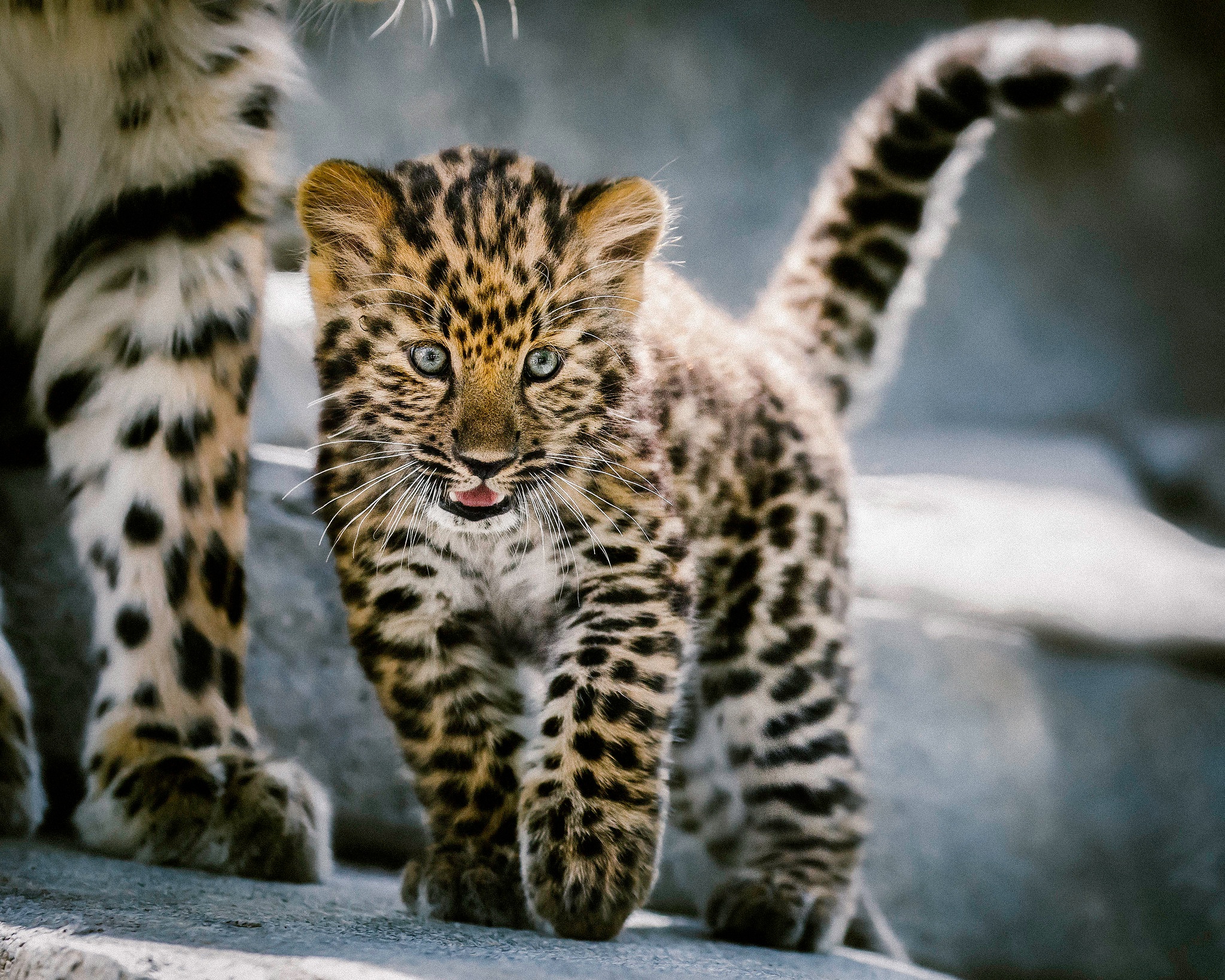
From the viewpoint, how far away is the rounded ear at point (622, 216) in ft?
7.66

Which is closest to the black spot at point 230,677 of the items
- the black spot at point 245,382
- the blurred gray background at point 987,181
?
the black spot at point 245,382

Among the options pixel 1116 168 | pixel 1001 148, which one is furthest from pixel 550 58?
pixel 1116 168

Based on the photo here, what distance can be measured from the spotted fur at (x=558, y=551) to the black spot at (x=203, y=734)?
0.55 m

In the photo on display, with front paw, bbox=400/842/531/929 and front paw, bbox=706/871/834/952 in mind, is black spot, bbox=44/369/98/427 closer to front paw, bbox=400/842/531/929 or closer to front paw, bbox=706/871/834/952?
front paw, bbox=400/842/531/929

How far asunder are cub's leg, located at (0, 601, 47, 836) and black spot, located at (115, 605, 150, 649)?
0.26 meters

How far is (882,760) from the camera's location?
4.57m

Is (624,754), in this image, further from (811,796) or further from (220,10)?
(220,10)

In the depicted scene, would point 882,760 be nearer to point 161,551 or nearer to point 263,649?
point 263,649

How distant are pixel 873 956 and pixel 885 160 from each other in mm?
1953

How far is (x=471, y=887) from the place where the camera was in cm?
227

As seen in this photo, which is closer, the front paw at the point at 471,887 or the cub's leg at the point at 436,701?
the front paw at the point at 471,887

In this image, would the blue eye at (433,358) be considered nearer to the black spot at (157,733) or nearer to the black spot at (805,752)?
the black spot at (157,733)

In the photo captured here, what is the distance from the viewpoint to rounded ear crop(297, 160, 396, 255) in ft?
7.36

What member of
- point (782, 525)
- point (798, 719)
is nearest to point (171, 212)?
point (782, 525)
